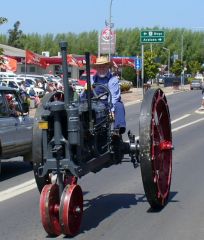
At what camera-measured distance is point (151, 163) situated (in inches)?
301

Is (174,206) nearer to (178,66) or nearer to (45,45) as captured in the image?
(178,66)

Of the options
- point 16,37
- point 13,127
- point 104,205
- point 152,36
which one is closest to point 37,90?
point 152,36

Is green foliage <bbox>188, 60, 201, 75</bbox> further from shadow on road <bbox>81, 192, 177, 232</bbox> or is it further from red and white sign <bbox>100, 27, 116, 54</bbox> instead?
shadow on road <bbox>81, 192, 177, 232</bbox>

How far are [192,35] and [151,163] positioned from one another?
132m

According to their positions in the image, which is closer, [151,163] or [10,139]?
[151,163]

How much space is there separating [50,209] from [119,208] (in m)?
1.92

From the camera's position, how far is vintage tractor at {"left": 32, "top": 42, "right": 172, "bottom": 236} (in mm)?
6910

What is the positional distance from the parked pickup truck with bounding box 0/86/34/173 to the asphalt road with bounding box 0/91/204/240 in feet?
1.47

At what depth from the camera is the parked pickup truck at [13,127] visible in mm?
12008

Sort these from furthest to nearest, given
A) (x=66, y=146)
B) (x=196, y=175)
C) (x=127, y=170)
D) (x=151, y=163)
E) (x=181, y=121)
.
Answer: (x=181, y=121) < (x=127, y=170) < (x=196, y=175) < (x=151, y=163) < (x=66, y=146)

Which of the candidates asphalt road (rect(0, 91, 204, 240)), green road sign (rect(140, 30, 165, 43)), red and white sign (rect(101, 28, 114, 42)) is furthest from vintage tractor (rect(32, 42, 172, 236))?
green road sign (rect(140, 30, 165, 43))

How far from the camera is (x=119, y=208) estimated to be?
8.62 metres

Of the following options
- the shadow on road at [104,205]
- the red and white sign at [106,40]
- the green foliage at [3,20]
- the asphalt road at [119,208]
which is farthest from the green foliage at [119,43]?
the shadow on road at [104,205]

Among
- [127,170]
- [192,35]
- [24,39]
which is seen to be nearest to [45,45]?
[24,39]
